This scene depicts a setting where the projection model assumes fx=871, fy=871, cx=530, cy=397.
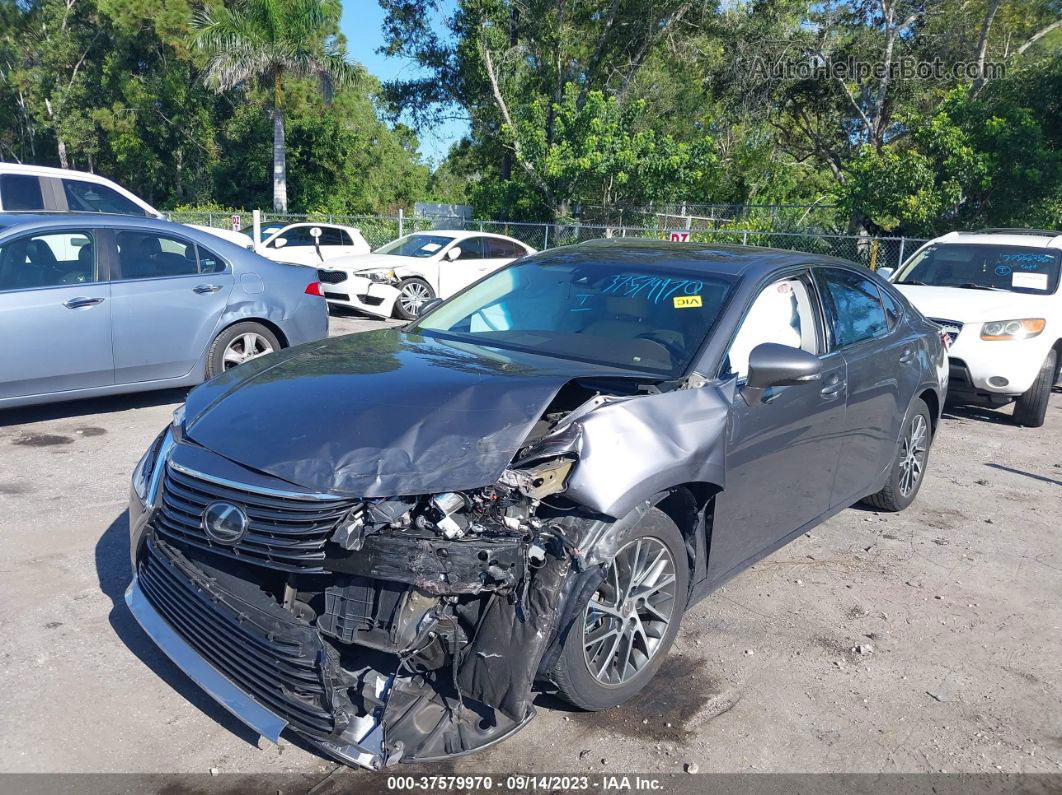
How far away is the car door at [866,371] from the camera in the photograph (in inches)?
183

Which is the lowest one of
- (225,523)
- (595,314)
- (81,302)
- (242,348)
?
(242,348)

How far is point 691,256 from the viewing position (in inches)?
182

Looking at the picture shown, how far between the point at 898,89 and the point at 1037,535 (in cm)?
2266

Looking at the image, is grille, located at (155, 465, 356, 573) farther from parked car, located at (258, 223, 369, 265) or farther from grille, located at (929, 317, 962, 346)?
parked car, located at (258, 223, 369, 265)

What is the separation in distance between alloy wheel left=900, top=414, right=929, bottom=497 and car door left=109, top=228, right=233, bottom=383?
5.39m

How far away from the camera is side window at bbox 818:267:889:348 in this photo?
4691 millimetres

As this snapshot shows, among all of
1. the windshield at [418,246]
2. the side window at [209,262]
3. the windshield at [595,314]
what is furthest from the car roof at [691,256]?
the windshield at [418,246]

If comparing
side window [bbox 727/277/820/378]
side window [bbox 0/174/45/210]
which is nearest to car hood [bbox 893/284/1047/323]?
side window [bbox 727/277/820/378]

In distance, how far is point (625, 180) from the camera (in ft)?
76.5

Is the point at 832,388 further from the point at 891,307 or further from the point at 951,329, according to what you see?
the point at 951,329

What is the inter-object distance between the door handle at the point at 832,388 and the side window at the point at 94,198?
32.0 feet

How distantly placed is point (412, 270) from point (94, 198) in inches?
194

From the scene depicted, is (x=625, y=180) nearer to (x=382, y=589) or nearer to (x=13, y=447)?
(x=13, y=447)

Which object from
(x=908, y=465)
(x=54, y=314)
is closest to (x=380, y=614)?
(x=908, y=465)
